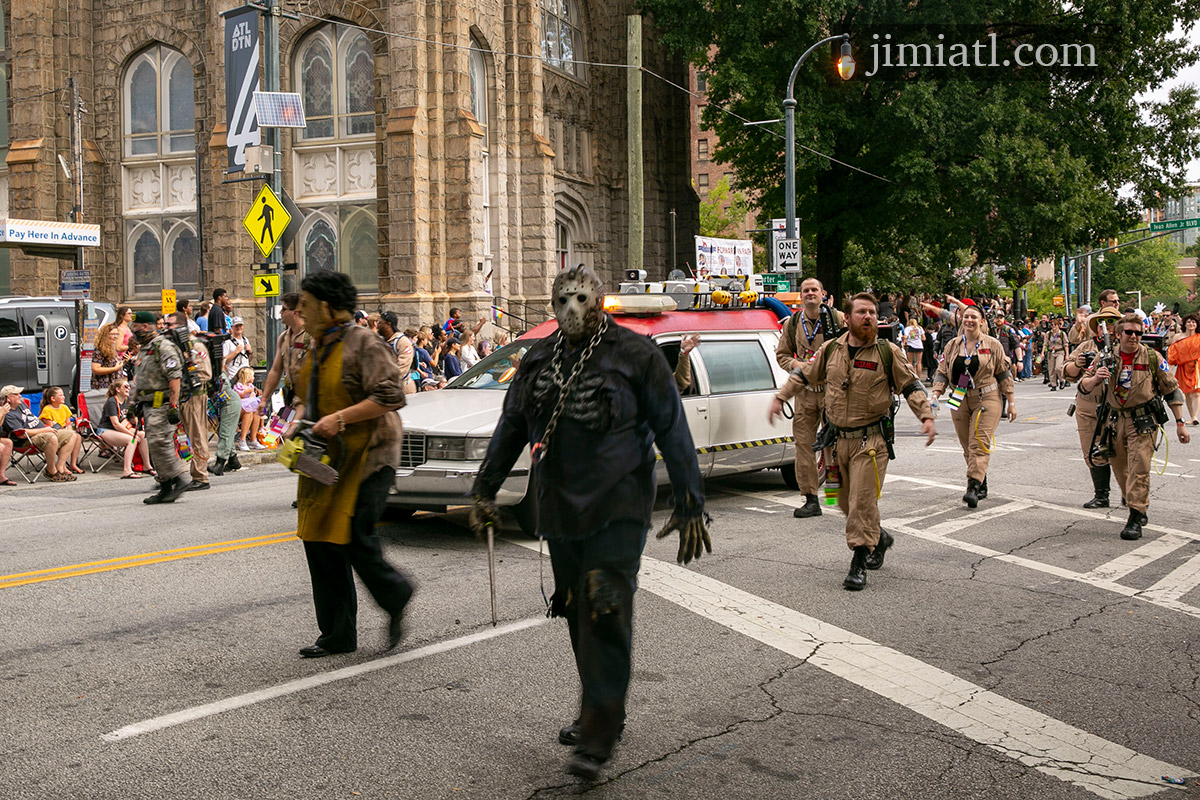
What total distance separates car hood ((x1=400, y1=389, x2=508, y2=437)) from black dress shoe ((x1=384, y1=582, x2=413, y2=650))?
104 inches

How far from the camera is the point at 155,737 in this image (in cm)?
457

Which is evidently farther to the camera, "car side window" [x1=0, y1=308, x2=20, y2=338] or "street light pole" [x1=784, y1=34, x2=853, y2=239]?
"street light pole" [x1=784, y1=34, x2=853, y2=239]

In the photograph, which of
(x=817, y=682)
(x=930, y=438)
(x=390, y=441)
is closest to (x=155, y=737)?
(x=390, y=441)

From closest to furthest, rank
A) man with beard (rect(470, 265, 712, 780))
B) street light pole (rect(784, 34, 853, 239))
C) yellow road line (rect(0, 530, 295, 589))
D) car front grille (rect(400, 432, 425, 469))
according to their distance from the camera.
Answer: man with beard (rect(470, 265, 712, 780)) < yellow road line (rect(0, 530, 295, 589)) < car front grille (rect(400, 432, 425, 469)) < street light pole (rect(784, 34, 853, 239))

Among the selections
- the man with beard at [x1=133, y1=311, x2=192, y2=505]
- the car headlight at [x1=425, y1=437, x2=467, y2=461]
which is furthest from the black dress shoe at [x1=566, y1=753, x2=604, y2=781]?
the man with beard at [x1=133, y1=311, x2=192, y2=505]

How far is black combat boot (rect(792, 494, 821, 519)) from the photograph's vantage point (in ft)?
32.7

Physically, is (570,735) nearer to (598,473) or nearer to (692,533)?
(692,533)

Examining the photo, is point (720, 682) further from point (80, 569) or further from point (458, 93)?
point (458, 93)

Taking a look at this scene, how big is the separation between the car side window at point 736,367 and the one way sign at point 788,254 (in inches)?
620

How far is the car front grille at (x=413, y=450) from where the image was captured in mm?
8664

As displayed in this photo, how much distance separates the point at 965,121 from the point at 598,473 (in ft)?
98.3

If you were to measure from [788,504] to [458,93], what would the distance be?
19972 mm

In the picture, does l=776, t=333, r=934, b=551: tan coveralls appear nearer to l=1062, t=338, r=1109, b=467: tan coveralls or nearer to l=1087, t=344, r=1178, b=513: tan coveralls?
l=1087, t=344, r=1178, b=513: tan coveralls

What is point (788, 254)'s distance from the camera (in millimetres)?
26375
